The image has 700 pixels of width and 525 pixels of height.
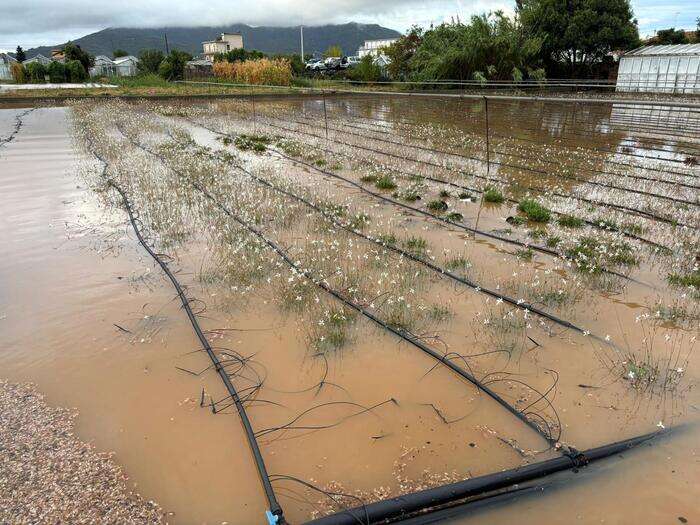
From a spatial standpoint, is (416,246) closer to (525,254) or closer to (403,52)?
(525,254)

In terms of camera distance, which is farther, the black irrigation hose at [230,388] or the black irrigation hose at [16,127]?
the black irrigation hose at [16,127]

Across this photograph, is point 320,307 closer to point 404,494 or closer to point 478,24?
point 404,494

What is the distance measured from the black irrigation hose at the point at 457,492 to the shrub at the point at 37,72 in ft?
226

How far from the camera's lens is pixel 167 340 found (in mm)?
5008

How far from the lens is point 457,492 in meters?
3.15

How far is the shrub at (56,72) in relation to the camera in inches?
2219

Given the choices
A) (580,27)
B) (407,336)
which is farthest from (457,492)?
(580,27)

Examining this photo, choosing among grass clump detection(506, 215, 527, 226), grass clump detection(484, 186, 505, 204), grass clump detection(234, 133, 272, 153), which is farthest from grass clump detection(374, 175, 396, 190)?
grass clump detection(234, 133, 272, 153)

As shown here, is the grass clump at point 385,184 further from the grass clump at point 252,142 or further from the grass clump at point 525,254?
the grass clump at point 252,142

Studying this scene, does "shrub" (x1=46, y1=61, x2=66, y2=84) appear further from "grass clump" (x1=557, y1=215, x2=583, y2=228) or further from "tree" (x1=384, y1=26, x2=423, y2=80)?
"grass clump" (x1=557, y1=215, x2=583, y2=228)

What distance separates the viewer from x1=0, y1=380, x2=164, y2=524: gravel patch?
122 inches

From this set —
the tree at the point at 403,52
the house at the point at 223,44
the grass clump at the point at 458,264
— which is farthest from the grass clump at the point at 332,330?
the house at the point at 223,44

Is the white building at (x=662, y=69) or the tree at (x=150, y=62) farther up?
the tree at (x=150, y=62)

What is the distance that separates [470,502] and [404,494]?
0.42 metres
